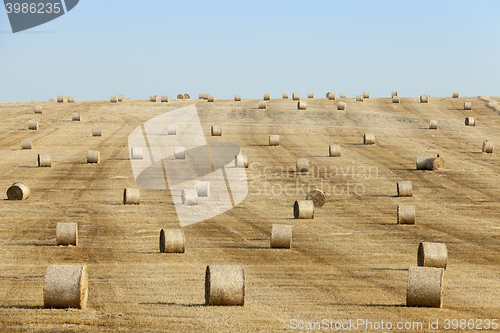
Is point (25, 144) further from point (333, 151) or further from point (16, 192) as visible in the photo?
point (333, 151)

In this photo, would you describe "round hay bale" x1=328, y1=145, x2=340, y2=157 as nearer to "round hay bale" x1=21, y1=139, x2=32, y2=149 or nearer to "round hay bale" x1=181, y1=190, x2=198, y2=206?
"round hay bale" x1=181, y1=190, x2=198, y2=206

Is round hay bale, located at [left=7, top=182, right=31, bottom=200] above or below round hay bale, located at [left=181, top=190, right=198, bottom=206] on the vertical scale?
above

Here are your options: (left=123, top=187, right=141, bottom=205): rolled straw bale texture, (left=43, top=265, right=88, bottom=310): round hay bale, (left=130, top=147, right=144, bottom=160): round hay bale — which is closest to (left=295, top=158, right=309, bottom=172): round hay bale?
(left=130, top=147, right=144, bottom=160): round hay bale

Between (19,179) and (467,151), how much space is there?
93.1 ft

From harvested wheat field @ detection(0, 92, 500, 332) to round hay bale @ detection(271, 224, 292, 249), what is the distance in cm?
39

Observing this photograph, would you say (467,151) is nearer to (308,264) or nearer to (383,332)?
(308,264)

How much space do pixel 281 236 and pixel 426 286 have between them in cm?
740

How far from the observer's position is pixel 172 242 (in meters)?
19.7

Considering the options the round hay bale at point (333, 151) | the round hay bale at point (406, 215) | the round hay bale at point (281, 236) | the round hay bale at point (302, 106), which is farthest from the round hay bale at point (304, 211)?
the round hay bale at point (302, 106)

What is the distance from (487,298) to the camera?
1513 centimetres

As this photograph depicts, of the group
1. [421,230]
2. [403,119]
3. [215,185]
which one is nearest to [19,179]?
[215,185]

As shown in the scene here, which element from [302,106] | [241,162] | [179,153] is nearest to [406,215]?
[241,162]

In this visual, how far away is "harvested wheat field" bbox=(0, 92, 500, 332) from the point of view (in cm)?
1359

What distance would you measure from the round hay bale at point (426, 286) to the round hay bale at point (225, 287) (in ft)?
11.3
